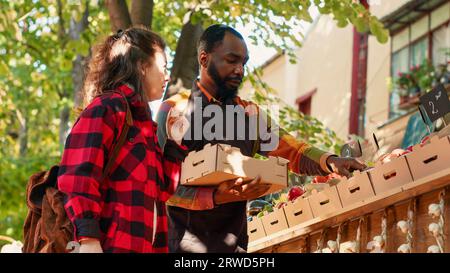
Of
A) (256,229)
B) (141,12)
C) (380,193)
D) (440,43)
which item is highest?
(440,43)

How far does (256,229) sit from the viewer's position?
601 centimetres

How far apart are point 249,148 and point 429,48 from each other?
14375mm

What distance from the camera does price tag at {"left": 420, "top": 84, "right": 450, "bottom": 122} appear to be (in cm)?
484

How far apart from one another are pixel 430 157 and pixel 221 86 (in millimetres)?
1210

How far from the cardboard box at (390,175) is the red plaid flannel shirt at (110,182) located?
3.38 feet

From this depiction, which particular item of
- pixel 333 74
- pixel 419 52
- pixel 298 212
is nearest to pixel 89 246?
pixel 298 212

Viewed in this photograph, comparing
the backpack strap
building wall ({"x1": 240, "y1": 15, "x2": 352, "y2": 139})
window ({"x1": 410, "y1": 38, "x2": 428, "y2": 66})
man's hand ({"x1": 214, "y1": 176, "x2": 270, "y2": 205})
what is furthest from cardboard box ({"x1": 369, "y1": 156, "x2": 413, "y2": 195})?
building wall ({"x1": 240, "y1": 15, "x2": 352, "y2": 139})

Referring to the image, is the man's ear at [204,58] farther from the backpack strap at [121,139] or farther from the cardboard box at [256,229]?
the cardboard box at [256,229]

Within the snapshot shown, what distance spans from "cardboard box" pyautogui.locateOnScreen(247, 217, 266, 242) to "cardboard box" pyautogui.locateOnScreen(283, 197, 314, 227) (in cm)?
36

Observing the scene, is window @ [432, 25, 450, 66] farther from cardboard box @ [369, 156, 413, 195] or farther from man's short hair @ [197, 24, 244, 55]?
cardboard box @ [369, 156, 413, 195]

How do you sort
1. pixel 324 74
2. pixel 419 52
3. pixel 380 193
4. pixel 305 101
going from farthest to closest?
pixel 305 101, pixel 324 74, pixel 419 52, pixel 380 193

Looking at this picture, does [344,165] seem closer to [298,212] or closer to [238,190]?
[298,212]

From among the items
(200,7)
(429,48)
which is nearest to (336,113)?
(429,48)

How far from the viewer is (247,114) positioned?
16.9 feet
